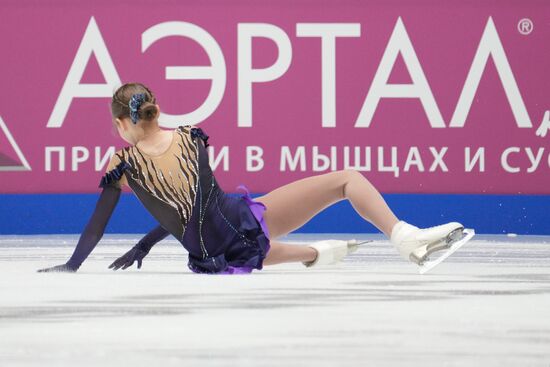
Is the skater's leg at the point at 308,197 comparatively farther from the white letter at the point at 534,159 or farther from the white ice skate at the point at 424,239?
the white letter at the point at 534,159

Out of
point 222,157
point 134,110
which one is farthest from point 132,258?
point 222,157

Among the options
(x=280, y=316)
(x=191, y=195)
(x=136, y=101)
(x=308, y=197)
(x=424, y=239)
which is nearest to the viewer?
(x=280, y=316)

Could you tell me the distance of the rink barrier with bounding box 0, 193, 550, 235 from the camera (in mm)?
7680

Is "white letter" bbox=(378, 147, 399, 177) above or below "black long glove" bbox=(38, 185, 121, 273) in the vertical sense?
below

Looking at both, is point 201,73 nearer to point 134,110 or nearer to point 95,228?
point 134,110

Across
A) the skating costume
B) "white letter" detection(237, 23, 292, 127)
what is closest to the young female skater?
the skating costume

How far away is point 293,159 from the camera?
7762mm

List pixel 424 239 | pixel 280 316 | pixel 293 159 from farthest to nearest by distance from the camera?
1. pixel 293 159
2. pixel 424 239
3. pixel 280 316

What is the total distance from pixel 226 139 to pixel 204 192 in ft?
11.8

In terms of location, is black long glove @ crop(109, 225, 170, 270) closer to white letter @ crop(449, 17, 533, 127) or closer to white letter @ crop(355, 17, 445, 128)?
white letter @ crop(355, 17, 445, 128)

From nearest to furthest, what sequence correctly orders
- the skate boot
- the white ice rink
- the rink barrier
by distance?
the white ice rink < the skate boot < the rink barrier

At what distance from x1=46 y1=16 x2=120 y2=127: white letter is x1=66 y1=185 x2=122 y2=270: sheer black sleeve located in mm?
3756

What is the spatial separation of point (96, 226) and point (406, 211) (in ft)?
12.7

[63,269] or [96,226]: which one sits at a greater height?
[96,226]
